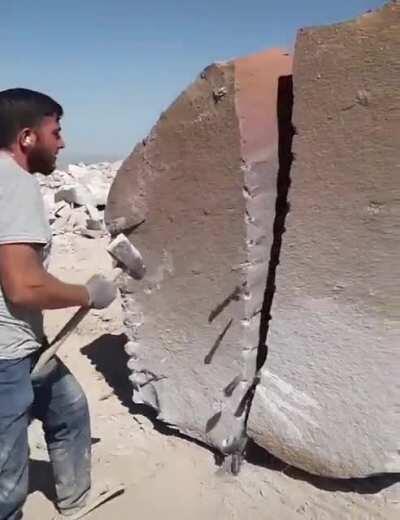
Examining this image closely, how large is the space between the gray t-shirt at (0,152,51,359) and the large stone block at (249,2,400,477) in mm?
995

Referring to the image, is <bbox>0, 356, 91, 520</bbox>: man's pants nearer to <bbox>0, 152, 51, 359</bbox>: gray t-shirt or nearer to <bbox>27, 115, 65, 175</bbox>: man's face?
<bbox>0, 152, 51, 359</bbox>: gray t-shirt

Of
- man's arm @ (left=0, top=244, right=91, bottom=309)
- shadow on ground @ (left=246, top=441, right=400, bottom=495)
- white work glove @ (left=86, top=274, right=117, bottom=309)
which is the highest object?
man's arm @ (left=0, top=244, right=91, bottom=309)

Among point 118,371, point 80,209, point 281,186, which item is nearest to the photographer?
point 281,186

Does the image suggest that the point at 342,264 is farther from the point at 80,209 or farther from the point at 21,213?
the point at 80,209

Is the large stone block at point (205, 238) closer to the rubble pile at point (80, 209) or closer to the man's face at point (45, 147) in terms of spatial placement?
the man's face at point (45, 147)

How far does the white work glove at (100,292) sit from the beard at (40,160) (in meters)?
0.45

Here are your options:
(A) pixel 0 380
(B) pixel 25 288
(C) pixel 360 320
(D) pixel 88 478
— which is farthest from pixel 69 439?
(C) pixel 360 320

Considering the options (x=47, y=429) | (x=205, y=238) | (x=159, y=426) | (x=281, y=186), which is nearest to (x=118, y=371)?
(x=159, y=426)

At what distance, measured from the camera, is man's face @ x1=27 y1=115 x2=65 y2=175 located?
2.17 m

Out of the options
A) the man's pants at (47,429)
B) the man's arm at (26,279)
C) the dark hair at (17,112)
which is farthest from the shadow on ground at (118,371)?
the dark hair at (17,112)

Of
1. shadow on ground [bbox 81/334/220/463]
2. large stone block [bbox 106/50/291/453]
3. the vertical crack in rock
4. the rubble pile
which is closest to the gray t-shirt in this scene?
large stone block [bbox 106/50/291/453]

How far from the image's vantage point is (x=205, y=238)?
2.76m

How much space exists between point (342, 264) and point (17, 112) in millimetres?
1303

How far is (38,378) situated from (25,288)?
0.57 meters
